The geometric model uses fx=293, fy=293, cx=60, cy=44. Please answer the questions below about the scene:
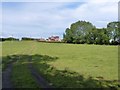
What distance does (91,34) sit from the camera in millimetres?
126312

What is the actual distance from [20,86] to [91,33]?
116 meters

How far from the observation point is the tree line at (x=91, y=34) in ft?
389

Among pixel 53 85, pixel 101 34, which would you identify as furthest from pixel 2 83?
pixel 101 34

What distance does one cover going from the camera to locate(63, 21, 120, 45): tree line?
119m

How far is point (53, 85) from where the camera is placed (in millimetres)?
12258

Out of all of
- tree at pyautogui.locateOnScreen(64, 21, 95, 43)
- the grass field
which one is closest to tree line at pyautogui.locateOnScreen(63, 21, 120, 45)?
tree at pyautogui.locateOnScreen(64, 21, 95, 43)

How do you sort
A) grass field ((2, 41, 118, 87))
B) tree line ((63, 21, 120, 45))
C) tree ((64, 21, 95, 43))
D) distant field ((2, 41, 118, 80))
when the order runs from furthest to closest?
tree ((64, 21, 95, 43)), tree line ((63, 21, 120, 45)), distant field ((2, 41, 118, 80)), grass field ((2, 41, 118, 87))

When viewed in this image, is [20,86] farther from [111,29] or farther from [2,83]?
[111,29]

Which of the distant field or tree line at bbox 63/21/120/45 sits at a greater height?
tree line at bbox 63/21/120/45

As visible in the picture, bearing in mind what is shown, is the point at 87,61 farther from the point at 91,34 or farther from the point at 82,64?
the point at 91,34

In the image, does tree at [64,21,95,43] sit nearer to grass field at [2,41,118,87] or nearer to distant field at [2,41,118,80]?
distant field at [2,41,118,80]

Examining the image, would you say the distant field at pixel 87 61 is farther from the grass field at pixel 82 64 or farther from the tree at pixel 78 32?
the tree at pixel 78 32

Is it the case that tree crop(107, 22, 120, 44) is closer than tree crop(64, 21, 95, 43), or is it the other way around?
tree crop(107, 22, 120, 44)

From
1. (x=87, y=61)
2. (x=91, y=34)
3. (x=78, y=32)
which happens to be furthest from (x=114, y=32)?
(x=87, y=61)
